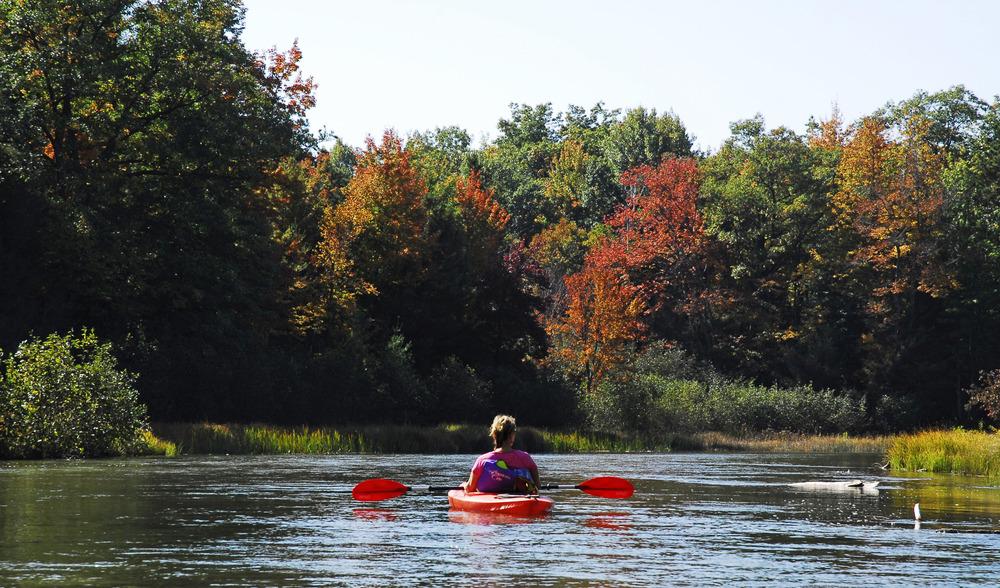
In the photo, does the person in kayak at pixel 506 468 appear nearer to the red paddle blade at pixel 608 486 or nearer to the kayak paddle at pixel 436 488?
the kayak paddle at pixel 436 488

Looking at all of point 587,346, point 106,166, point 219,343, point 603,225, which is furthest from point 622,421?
point 603,225

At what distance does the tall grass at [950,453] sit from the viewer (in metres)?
31.7

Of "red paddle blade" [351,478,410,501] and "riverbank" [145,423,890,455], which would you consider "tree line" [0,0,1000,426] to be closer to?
"riverbank" [145,423,890,455]

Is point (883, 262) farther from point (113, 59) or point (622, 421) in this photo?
point (113, 59)

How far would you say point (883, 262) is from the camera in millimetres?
76750

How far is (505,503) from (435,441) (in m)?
31.6

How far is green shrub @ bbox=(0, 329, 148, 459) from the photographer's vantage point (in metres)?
34.3

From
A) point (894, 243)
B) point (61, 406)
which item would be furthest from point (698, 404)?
point (61, 406)

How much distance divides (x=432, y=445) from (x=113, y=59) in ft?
58.1

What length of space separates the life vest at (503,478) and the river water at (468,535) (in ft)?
1.98

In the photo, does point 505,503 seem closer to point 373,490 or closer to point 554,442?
point 373,490

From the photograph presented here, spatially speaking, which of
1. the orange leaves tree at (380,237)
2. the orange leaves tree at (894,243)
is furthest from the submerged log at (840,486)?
the orange leaves tree at (894,243)

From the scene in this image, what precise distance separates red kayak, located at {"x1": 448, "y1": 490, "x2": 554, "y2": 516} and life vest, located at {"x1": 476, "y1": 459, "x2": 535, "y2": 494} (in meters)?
0.15

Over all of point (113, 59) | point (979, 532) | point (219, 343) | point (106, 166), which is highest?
point (113, 59)
